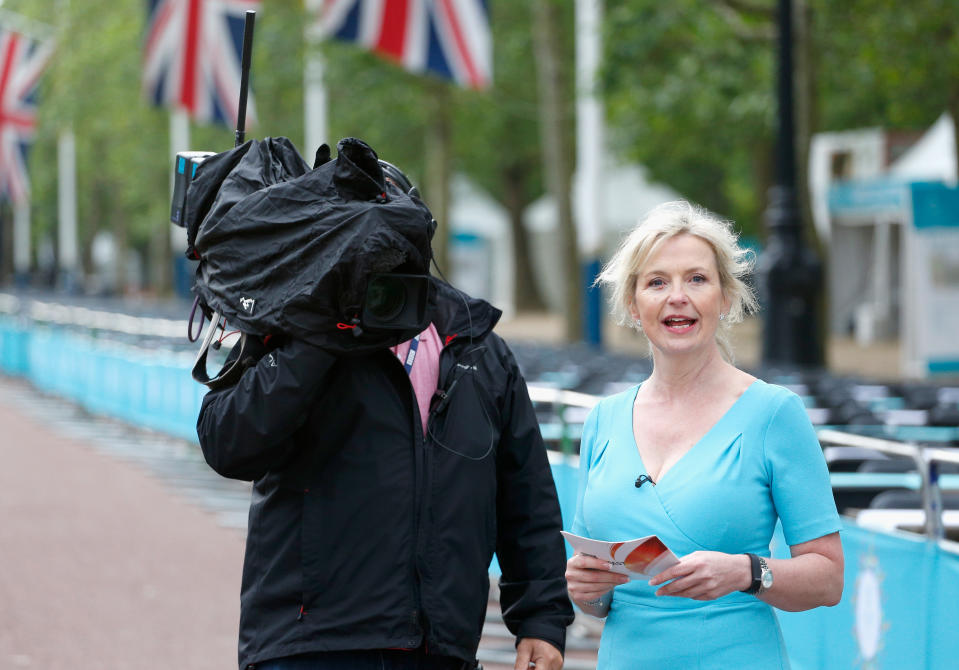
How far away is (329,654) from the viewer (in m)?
2.92

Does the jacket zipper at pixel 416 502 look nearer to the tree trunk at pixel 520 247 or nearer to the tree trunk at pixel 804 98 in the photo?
the tree trunk at pixel 804 98

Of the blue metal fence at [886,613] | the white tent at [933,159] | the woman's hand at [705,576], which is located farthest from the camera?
the white tent at [933,159]

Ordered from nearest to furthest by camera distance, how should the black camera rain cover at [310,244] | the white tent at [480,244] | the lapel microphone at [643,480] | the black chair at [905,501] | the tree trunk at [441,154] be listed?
the black camera rain cover at [310,244]
the lapel microphone at [643,480]
the black chair at [905,501]
the tree trunk at [441,154]
the white tent at [480,244]

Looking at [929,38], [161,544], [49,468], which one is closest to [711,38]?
[929,38]

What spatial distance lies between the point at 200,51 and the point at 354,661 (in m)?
20.3

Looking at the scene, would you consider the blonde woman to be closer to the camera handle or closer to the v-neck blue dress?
the v-neck blue dress

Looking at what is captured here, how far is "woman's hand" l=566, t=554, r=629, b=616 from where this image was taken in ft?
9.44

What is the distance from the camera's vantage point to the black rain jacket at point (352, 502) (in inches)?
114

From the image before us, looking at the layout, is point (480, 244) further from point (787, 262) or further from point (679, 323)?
point (679, 323)

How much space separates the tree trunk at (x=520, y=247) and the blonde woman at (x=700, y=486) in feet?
139

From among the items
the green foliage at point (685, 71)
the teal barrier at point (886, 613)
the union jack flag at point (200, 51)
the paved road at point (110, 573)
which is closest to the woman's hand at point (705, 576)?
the teal barrier at point (886, 613)

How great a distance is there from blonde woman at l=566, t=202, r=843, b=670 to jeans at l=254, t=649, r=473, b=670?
34 centimetres

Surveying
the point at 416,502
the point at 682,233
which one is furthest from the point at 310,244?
the point at 682,233

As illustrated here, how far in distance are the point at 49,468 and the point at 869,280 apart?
952 inches
